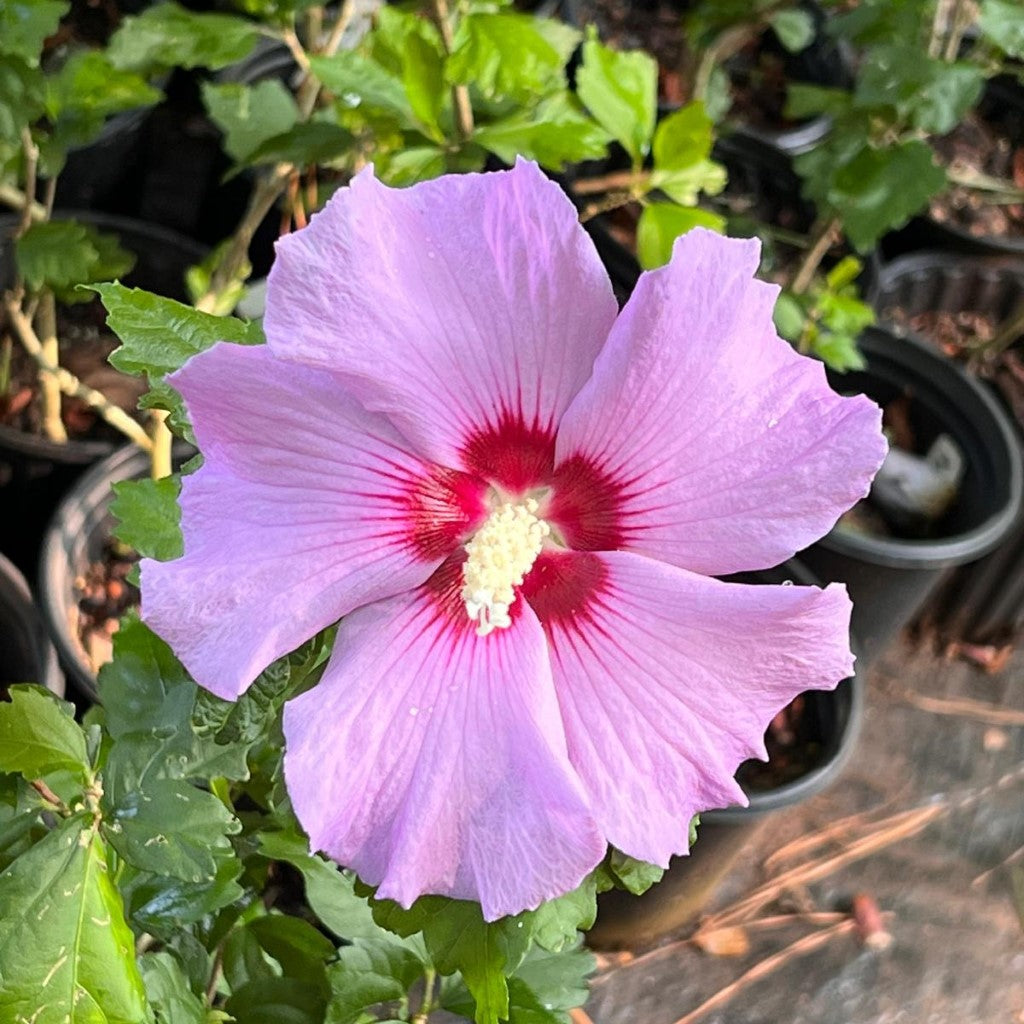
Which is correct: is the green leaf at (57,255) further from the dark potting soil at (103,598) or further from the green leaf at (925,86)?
the green leaf at (925,86)

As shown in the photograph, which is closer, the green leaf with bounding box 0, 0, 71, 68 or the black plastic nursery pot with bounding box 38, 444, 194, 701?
the green leaf with bounding box 0, 0, 71, 68

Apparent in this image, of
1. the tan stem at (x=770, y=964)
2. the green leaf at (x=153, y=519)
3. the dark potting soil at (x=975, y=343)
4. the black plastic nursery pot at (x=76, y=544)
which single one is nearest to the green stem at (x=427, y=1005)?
the green leaf at (x=153, y=519)

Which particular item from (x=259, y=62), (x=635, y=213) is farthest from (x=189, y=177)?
(x=635, y=213)

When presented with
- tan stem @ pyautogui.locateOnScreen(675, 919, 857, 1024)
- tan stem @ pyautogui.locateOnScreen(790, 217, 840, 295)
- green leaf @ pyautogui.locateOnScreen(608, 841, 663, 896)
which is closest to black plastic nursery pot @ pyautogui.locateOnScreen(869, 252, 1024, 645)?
tan stem @ pyautogui.locateOnScreen(790, 217, 840, 295)

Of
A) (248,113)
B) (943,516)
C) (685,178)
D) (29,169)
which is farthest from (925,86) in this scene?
(29,169)

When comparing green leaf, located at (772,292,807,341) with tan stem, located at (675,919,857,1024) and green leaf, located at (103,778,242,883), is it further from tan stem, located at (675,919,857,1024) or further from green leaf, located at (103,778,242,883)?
green leaf, located at (103,778,242,883)

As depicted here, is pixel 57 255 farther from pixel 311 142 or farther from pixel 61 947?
pixel 61 947
